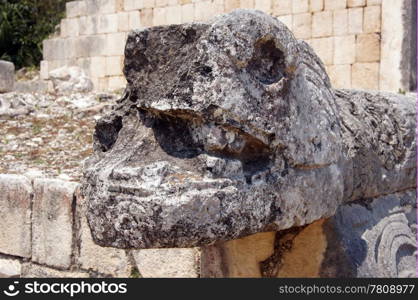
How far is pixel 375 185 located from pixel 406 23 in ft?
19.9

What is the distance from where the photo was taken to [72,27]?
12688mm

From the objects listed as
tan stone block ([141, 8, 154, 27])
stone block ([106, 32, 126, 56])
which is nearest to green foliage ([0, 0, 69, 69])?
stone block ([106, 32, 126, 56])

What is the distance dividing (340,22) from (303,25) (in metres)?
0.66

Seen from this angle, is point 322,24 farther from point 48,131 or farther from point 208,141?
point 208,141

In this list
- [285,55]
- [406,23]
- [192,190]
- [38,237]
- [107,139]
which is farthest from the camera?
[406,23]

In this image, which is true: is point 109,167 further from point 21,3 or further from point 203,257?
point 21,3

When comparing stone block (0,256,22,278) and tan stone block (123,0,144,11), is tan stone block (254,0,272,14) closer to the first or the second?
tan stone block (123,0,144,11)

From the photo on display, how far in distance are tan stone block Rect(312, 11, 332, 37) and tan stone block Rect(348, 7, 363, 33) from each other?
0.36 m

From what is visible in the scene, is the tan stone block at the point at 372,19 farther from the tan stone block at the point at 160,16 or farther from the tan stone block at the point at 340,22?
the tan stone block at the point at 160,16

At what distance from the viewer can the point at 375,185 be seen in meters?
2.84

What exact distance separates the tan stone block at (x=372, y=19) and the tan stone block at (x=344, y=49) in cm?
27

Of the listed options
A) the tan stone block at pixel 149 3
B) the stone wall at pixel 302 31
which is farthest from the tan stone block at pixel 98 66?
the tan stone block at pixel 149 3

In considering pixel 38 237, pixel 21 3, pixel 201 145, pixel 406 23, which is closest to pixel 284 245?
pixel 201 145

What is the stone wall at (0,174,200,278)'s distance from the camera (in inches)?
153
